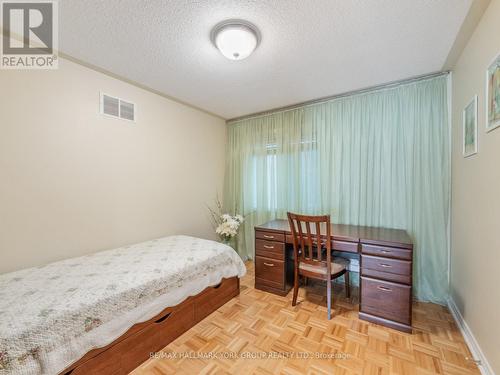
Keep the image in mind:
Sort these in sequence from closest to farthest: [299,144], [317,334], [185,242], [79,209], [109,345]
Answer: [109,345], [317,334], [79,209], [185,242], [299,144]

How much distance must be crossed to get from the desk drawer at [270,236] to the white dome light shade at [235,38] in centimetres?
180

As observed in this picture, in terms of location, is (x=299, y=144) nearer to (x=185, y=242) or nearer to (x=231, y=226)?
(x=231, y=226)

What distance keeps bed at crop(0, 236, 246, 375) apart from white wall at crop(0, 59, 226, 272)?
267 mm

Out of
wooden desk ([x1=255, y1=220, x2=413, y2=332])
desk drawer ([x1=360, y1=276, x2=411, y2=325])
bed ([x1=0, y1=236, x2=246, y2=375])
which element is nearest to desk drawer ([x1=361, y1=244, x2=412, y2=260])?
wooden desk ([x1=255, y1=220, x2=413, y2=332])

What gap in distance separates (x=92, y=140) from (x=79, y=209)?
69 cm

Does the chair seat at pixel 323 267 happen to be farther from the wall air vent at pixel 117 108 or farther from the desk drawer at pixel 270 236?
the wall air vent at pixel 117 108

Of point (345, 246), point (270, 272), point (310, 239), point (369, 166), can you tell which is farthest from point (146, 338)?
point (369, 166)

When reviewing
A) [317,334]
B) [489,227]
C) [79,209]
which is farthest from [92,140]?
[489,227]

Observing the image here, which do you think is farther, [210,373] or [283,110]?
[283,110]

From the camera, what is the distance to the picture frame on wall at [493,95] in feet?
4.13

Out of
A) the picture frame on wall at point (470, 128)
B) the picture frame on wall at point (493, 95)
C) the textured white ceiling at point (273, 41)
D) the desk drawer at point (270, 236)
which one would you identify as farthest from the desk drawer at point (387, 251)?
the textured white ceiling at point (273, 41)

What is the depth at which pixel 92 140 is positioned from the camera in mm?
2094

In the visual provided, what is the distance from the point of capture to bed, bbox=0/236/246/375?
3.49 ft

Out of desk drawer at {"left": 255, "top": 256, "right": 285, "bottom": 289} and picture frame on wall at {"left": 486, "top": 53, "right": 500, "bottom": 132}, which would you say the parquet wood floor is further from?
picture frame on wall at {"left": 486, "top": 53, "right": 500, "bottom": 132}
